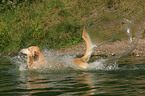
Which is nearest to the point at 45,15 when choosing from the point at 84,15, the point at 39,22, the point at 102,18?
the point at 39,22

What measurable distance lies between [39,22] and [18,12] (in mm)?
3168

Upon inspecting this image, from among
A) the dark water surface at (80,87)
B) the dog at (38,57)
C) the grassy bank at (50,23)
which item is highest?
the grassy bank at (50,23)

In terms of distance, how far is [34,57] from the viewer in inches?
428

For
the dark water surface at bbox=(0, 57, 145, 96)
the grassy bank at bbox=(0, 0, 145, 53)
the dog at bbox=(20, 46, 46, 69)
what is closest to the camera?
the dark water surface at bbox=(0, 57, 145, 96)

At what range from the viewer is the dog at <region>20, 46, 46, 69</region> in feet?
34.9

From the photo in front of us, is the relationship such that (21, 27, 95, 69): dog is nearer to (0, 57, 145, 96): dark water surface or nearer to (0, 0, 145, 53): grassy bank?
(0, 57, 145, 96): dark water surface

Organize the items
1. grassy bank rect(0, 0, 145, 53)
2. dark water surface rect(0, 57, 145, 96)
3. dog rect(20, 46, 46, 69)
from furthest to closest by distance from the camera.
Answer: grassy bank rect(0, 0, 145, 53), dog rect(20, 46, 46, 69), dark water surface rect(0, 57, 145, 96)

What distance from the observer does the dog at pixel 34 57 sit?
1063 centimetres

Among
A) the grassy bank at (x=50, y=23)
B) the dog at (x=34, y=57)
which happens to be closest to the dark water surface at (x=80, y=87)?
the dog at (x=34, y=57)

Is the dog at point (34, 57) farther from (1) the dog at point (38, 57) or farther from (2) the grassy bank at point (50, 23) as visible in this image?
(2) the grassy bank at point (50, 23)

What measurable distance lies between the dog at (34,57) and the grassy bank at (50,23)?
11.4m

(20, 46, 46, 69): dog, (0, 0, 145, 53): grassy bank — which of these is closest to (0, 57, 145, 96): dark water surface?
(20, 46, 46, 69): dog

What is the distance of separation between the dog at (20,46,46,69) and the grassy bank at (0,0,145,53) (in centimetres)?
1139

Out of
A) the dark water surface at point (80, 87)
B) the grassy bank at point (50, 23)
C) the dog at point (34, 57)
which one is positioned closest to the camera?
the dark water surface at point (80, 87)
